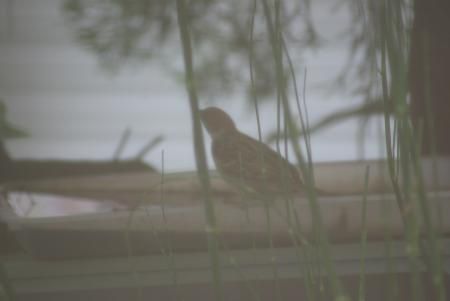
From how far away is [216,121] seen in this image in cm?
186

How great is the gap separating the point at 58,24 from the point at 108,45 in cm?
29

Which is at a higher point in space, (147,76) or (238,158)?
(147,76)

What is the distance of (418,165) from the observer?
1.46ft

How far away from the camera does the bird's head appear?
72.7 inches

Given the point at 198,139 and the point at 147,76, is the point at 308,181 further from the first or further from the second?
the point at 147,76

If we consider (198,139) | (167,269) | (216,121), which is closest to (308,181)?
(198,139)

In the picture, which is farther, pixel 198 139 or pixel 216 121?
pixel 216 121

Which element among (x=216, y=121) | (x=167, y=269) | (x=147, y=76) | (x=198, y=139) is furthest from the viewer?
(x=147, y=76)

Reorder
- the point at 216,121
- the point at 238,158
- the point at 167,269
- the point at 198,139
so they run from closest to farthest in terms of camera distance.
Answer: the point at 198,139 → the point at 167,269 → the point at 238,158 → the point at 216,121

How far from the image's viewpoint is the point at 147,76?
104 inches

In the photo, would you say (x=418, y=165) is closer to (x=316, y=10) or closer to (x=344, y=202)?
(x=344, y=202)

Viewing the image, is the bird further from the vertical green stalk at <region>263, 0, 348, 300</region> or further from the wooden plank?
the vertical green stalk at <region>263, 0, 348, 300</region>

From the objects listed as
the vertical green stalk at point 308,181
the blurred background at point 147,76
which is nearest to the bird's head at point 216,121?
the blurred background at point 147,76

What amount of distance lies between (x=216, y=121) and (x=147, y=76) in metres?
0.85
